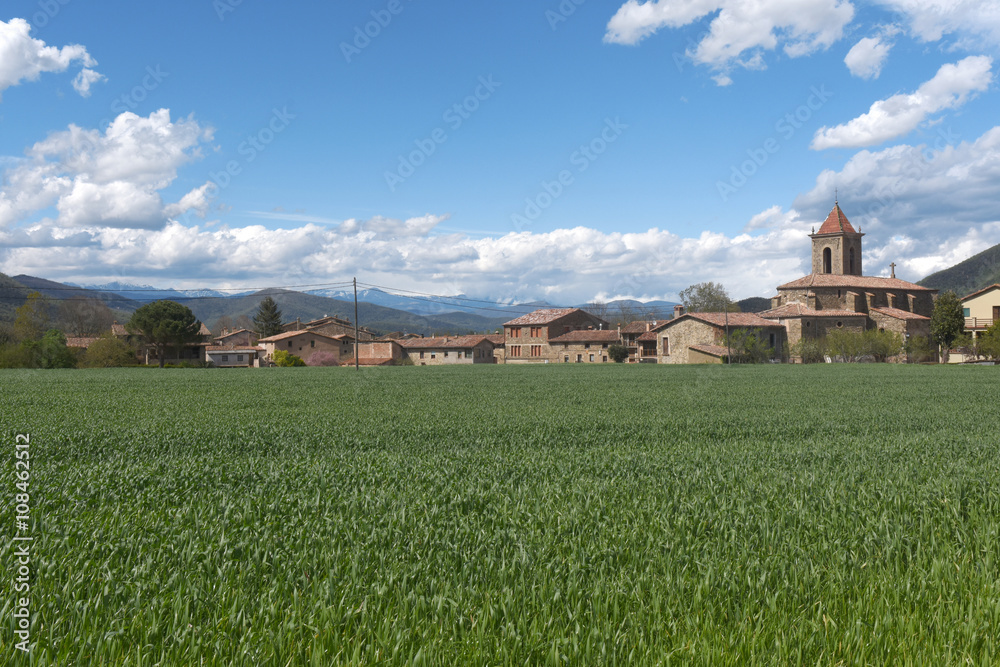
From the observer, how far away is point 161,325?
82.2m

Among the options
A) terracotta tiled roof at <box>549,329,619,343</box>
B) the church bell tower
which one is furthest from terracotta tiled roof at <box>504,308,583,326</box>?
the church bell tower

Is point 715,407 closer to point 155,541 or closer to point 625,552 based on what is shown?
point 625,552

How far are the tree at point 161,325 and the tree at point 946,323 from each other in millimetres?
96235

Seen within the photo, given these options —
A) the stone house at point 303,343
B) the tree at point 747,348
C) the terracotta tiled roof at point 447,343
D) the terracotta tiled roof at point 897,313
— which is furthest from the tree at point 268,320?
the terracotta tiled roof at point 897,313

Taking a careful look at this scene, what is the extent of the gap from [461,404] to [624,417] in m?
6.42

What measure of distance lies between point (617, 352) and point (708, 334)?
568 inches

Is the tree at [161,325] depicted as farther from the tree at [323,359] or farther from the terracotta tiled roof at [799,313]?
the terracotta tiled roof at [799,313]

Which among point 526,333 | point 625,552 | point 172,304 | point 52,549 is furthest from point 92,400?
point 526,333

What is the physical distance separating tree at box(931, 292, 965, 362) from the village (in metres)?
1.32

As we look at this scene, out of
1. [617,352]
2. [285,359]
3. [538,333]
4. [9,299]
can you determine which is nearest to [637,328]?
[617,352]

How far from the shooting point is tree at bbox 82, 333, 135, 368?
69.2 meters

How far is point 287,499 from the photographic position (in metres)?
6.66

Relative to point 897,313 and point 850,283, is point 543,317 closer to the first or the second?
point 850,283

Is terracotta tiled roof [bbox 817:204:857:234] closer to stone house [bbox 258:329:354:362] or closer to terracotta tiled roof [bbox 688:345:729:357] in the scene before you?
terracotta tiled roof [bbox 688:345:729:357]
